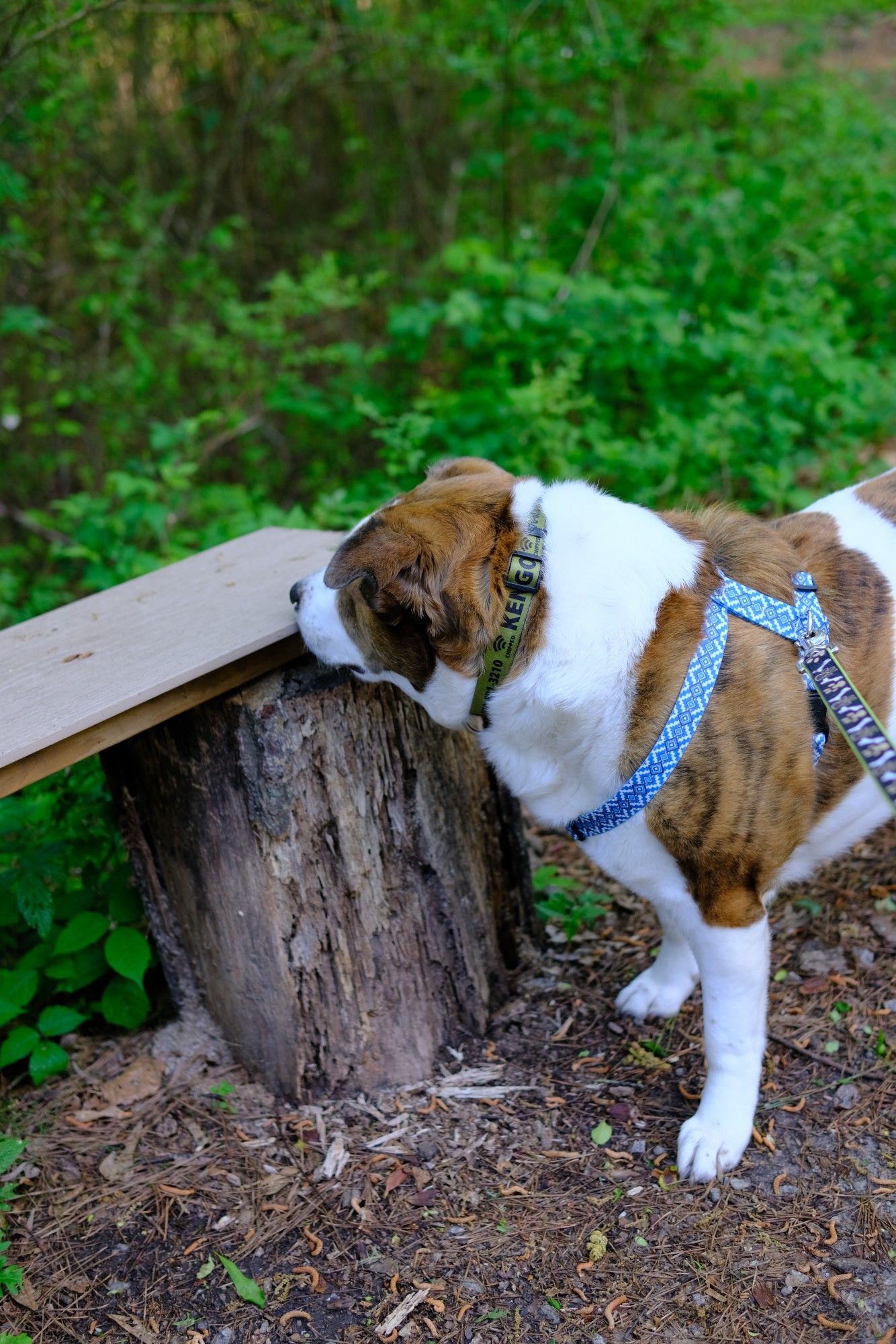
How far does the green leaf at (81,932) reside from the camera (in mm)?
3195

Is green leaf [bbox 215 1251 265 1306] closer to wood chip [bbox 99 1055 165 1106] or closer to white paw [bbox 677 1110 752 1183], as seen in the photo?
wood chip [bbox 99 1055 165 1106]

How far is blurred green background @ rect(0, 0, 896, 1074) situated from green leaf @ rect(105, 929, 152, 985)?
0.12 ft

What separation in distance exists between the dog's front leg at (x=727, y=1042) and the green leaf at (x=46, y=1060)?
182 centimetres

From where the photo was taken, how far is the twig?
631 centimetres

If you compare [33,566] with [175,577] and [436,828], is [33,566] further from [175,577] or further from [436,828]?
[436,828]

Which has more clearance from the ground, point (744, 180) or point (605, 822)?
point (744, 180)

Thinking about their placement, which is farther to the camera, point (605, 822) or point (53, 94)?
point (53, 94)

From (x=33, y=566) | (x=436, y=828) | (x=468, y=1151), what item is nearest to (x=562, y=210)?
(x=33, y=566)

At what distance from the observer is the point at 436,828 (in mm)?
3033

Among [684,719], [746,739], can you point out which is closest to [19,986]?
[684,719]

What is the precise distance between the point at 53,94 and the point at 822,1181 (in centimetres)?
606

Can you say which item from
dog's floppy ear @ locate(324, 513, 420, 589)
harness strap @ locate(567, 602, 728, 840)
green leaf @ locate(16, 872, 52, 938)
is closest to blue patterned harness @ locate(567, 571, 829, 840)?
harness strap @ locate(567, 602, 728, 840)

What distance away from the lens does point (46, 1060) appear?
307 centimetres

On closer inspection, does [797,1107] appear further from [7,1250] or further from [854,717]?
[7,1250]
